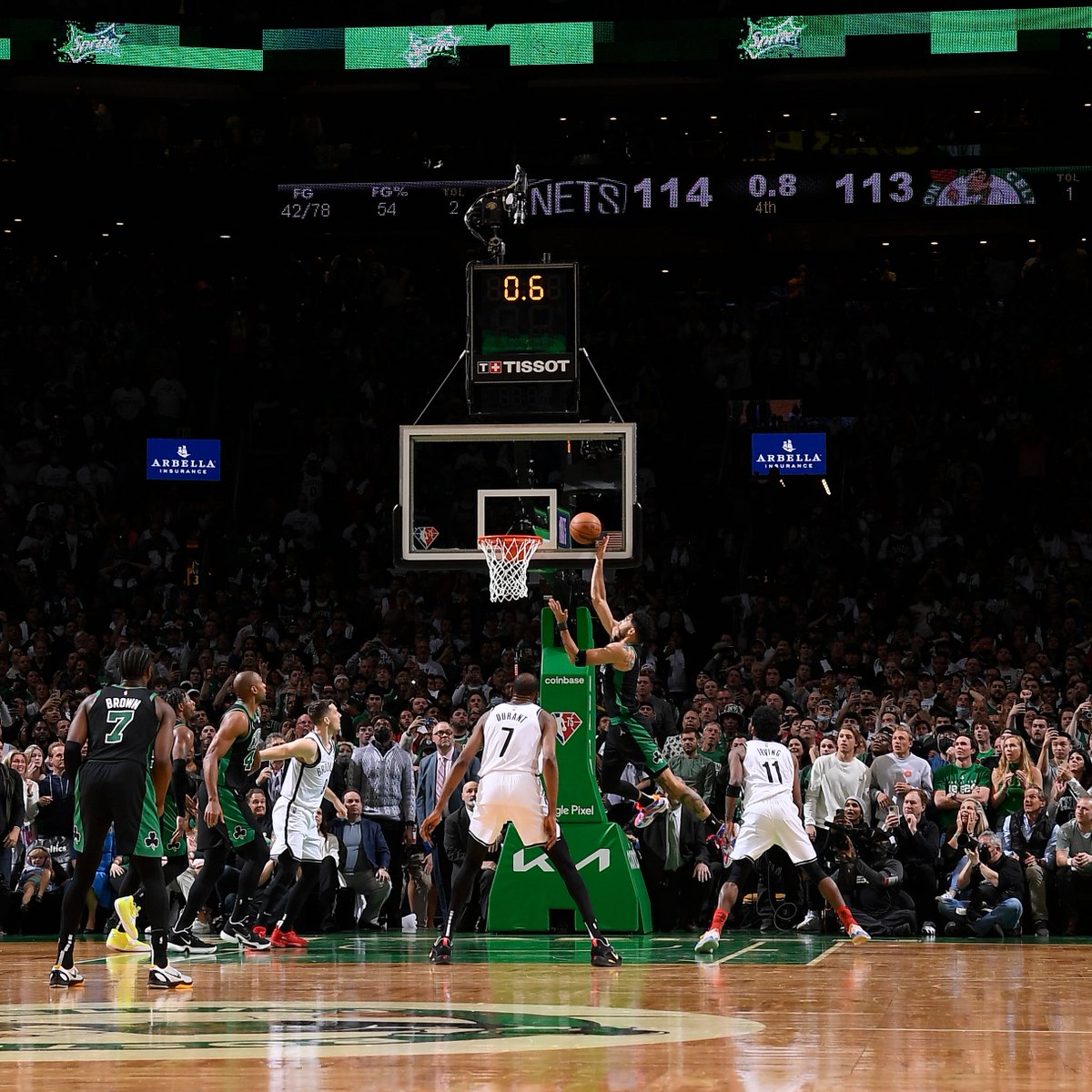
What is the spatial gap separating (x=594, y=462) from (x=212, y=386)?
15.1 m

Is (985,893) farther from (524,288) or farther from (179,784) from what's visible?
(179,784)

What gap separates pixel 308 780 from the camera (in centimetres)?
1369

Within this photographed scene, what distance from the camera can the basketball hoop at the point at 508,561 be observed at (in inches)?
553

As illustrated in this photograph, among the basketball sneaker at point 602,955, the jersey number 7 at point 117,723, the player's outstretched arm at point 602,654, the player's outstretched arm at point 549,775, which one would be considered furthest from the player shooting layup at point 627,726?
the jersey number 7 at point 117,723

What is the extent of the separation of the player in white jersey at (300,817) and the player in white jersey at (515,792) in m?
1.84

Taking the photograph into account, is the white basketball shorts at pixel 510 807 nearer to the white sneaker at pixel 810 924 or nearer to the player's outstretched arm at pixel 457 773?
the player's outstretched arm at pixel 457 773

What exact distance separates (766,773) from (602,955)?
2.23m

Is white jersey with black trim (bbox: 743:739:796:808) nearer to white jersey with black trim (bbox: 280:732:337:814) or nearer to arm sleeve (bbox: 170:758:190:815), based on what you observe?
white jersey with black trim (bbox: 280:732:337:814)

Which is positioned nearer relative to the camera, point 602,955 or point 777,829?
point 602,955

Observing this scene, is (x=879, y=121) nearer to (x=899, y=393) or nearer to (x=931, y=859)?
(x=899, y=393)

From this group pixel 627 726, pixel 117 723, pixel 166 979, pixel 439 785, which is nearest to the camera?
pixel 166 979

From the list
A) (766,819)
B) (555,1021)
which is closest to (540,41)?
(766,819)

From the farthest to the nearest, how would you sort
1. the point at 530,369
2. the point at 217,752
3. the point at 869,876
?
the point at 869,876 → the point at 530,369 → the point at 217,752

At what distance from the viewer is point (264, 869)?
51.7ft
